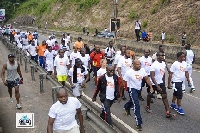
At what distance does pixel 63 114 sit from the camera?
170 inches

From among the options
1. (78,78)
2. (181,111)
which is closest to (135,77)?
(78,78)

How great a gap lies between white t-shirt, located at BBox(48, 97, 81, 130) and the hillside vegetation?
19402mm

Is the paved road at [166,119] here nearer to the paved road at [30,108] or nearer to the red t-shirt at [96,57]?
the paved road at [30,108]

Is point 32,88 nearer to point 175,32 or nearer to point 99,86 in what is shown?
point 99,86

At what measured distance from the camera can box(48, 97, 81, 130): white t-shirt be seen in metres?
4.29

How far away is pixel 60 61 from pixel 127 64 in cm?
238

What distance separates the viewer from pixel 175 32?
25.0 m

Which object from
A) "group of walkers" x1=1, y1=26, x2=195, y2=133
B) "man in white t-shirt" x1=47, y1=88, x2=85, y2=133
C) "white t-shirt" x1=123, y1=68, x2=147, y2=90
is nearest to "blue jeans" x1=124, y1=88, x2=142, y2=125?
"group of walkers" x1=1, y1=26, x2=195, y2=133

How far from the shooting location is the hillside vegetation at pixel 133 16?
24406 millimetres

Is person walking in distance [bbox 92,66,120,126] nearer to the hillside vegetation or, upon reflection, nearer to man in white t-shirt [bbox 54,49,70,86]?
man in white t-shirt [bbox 54,49,70,86]

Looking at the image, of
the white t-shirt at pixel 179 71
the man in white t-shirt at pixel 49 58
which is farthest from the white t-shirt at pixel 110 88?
the man in white t-shirt at pixel 49 58

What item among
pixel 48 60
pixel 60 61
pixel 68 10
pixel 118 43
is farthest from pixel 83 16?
pixel 60 61

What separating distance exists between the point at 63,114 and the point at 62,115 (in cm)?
2

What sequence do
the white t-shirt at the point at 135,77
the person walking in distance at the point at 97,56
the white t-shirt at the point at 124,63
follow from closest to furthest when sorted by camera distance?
the white t-shirt at the point at 135,77
the white t-shirt at the point at 124,63
the person walking in distance at the point at 97,56
